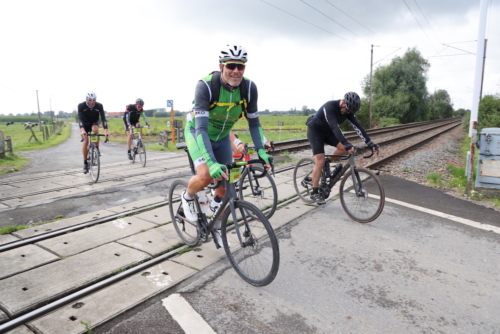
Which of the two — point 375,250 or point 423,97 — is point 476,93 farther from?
point 423,97

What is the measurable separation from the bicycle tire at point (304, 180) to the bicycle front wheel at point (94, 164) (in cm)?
470

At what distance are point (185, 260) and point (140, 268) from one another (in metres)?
0.50

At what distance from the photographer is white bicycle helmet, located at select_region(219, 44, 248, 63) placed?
3227 millimetres

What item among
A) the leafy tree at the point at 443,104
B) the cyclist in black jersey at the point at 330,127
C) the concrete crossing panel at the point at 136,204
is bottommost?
the concrete crossing panel at the point at 136,204

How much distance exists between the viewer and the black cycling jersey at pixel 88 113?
26.5ft

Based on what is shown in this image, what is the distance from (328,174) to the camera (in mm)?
5688

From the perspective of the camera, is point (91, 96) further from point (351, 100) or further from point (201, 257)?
point (351, 100)

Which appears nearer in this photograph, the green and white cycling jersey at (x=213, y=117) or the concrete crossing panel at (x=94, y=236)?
the green and white cycling jersey at (x=213, y=117)

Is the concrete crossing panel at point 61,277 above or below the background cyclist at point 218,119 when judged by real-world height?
below

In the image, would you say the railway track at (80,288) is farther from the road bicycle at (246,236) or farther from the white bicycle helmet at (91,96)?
the white bicycle helmet at (91,96)

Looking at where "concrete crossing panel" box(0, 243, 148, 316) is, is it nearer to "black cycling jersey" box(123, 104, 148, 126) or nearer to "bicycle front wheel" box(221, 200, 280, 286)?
"bicycle front wheel" box(221, 200, 280, 286)

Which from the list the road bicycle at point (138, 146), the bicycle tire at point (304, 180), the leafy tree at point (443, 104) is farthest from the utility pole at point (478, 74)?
the leafy tree at point (443, 104)

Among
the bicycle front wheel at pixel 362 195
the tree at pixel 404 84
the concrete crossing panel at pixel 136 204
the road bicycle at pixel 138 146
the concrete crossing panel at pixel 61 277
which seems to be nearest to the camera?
the concrete crossing panel at pixel 61 277

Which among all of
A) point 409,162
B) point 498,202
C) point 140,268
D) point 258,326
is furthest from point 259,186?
point 409,162
